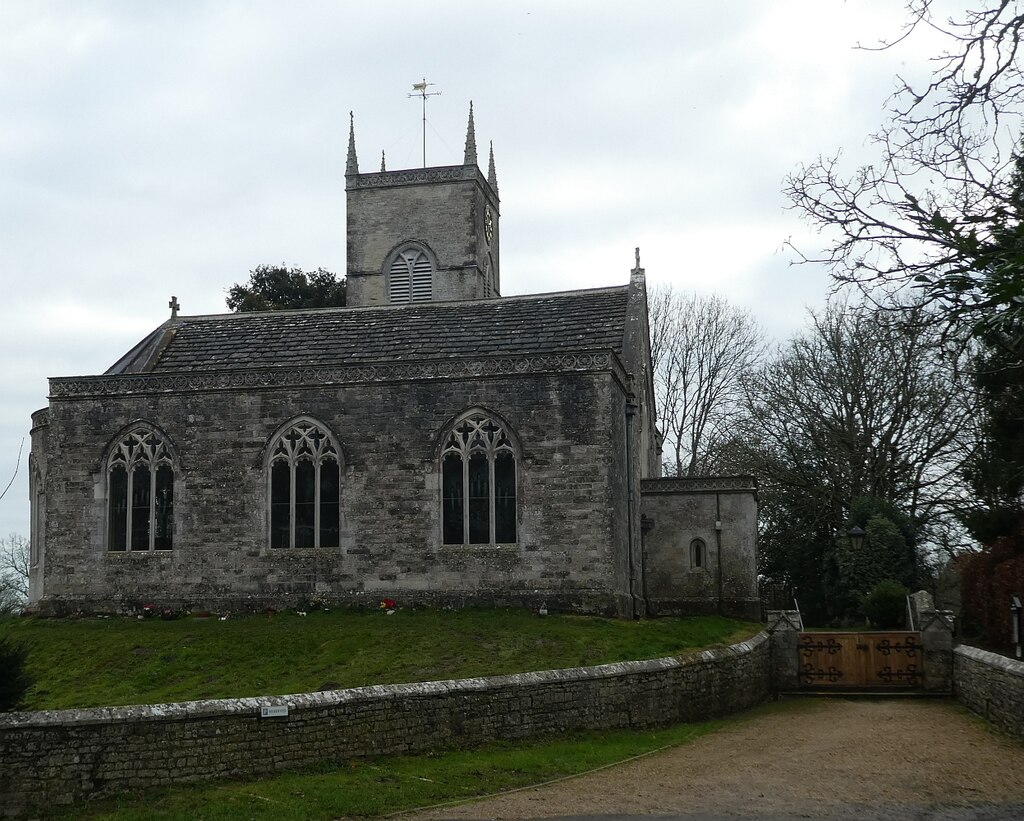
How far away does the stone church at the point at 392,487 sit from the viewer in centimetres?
2505

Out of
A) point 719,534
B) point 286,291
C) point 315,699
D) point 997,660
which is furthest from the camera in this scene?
point 286,291

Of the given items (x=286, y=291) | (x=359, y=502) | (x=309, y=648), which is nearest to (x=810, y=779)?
(x=309, y=648)

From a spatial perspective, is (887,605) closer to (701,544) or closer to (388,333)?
(701,544)

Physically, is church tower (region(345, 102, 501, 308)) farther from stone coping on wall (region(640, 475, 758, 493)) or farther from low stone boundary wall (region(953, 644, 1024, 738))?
low stone boundary wall (region(953, 644, 1024, 738))

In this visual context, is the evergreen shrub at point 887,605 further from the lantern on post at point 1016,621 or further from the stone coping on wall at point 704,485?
the lantern on post at point 1016,621

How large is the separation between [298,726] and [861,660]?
12977 millimetres

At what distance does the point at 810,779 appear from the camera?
14367 millimetres

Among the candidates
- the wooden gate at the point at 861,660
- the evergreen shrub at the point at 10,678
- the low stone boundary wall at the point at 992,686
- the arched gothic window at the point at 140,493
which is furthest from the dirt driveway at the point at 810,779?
the arched gothic window at the point at 140,493

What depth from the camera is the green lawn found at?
62.5 feet

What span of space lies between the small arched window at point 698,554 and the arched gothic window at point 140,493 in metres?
13.0

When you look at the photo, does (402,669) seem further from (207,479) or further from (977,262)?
(977,262)

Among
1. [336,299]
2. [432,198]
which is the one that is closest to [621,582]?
[432,198]

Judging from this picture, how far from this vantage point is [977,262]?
9133mm

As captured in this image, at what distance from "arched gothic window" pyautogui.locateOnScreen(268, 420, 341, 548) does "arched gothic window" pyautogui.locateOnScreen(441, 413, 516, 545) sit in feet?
8.63
